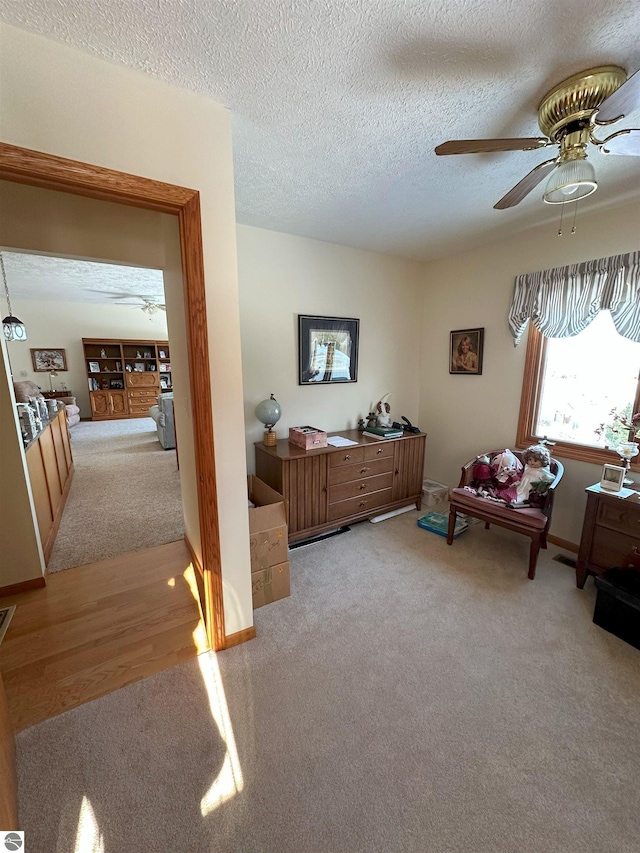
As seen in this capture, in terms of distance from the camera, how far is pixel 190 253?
55.3 inches

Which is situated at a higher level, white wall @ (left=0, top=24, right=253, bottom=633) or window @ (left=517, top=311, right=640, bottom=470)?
white wall @ (left=0, top=24, right=253, bottom=633)

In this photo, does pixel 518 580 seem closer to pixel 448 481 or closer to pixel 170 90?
pixel 448 481

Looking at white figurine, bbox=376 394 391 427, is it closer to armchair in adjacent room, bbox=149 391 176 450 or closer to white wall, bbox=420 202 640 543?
white wall, bbox=420 202 640 543

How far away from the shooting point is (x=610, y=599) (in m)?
1.86

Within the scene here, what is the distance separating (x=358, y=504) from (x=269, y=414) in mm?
1143

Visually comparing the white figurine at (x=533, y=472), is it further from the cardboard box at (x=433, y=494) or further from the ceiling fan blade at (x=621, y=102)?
the ceiling fan blade at (x=621, y=102)

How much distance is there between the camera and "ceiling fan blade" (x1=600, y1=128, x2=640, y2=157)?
122 cm

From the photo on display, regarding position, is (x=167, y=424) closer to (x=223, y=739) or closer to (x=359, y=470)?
(x=359, y=470)

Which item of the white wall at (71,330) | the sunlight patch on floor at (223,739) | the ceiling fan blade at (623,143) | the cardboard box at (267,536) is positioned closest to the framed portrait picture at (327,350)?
the cardboard box at (267,536)

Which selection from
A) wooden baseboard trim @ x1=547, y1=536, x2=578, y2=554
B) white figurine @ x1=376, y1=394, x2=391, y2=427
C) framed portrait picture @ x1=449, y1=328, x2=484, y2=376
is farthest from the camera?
white figurine @ x1=376, y1=394, x2=391, y2=427

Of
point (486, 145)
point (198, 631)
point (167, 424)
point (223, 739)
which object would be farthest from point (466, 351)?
point (167, 424)

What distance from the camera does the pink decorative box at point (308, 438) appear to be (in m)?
2.71

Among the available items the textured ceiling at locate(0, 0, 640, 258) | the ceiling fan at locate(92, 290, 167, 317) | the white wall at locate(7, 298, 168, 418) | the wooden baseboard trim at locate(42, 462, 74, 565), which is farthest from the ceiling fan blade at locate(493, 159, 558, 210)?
the white wall at locate(7, 298, 168, 418)

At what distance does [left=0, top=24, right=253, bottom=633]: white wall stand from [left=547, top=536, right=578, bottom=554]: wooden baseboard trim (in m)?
2.58
